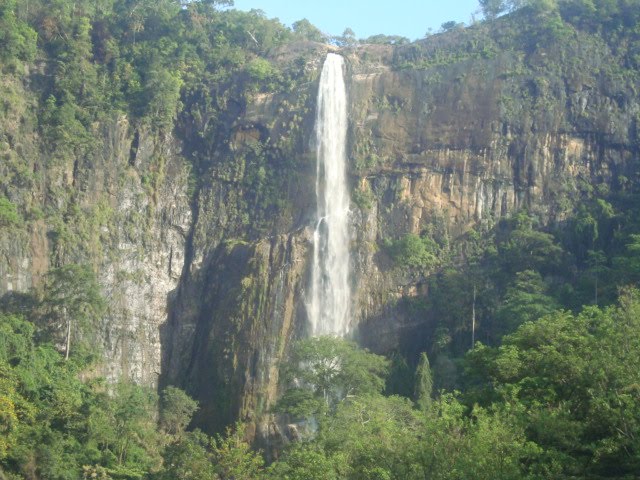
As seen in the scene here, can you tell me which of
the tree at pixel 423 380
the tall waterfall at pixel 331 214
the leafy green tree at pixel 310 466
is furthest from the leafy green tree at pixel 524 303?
the leafy green tree at pixel 310 466

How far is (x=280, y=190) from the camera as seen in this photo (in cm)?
4353

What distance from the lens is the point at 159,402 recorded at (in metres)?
37.8

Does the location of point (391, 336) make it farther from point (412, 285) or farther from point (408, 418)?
point (408, 418)

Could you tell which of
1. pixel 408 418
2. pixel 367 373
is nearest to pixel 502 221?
pixel 367 373

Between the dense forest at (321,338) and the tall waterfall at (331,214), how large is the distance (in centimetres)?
118

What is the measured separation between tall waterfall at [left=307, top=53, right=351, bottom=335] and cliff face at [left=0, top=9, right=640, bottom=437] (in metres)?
0.46

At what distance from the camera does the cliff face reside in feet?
131

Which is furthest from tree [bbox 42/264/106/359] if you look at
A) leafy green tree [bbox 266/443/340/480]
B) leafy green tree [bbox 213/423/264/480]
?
leafy green tree [bbox 266/443/340/480]

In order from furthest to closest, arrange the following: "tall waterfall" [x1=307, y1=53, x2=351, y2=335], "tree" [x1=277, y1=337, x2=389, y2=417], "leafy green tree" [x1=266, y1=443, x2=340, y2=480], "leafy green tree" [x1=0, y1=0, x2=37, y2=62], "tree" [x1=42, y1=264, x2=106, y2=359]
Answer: "leafy green tree" [x1=0, y1=0, x2=37, y2=62] < "tall waterfall" [x1=307, y1=53, x2=351, y2=335] < "tree" [x1=42, y1=264, x2=106, y2=359] < "tree" [x1=277, y1=337, x2=389, y2=417] < "leafy green tree" [x1=266, y1=443, x2=340, y2=480]

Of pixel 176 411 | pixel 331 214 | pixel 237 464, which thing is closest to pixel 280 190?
pixel 331 214

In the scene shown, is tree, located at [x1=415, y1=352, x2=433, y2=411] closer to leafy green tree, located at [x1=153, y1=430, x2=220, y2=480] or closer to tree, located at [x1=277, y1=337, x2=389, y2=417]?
tree, located at [x1=277, y1=337, x2=389, y2=417]

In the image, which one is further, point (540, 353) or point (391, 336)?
point (391, 336)

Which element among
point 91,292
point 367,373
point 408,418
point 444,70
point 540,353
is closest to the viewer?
point 540,353

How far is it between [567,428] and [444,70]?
27.2 metres
